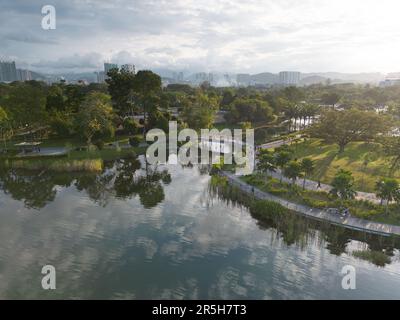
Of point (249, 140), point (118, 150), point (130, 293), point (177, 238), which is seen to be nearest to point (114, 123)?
point (118, 150)

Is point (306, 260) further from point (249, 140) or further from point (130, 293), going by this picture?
point (249, 140)

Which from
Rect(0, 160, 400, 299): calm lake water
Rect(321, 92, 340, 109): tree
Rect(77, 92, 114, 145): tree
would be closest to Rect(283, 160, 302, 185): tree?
Rect(0, 160, 400, 299): calm lake water

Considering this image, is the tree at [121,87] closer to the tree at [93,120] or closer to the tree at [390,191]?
A: the tree at [93,120]

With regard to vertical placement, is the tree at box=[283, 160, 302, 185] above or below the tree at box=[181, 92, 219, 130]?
below

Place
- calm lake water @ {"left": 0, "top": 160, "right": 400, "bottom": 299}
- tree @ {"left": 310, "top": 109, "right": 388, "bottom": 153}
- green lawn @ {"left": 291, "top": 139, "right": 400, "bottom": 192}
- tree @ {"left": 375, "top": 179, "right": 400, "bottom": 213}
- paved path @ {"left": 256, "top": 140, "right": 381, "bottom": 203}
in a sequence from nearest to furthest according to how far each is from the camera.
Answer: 1. calm lake water @ {"left": 0, "top": 160, "right": 400, "bottom": 299}
2. tree @ {"left": 375, "top": 179, "right": 400, "bottom": 213}
3. paved path @ {"left": 256, "top": 140, "right": 381, "bottom": 203}
4. green lawn @ {"left": 291, "top": 139, "right": 400, "bottom": 192}
5. tree @ {"left": 310, "top": 109, "right": 388, "bottom": 153}

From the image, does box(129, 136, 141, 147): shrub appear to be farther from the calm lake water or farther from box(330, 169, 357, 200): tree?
box(330, 169, 357, 200): tree

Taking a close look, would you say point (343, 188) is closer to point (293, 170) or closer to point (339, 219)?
point (339, 219)

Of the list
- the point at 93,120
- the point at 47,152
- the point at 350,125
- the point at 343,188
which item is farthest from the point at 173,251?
the point at 350,125

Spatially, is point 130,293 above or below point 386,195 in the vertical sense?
below
